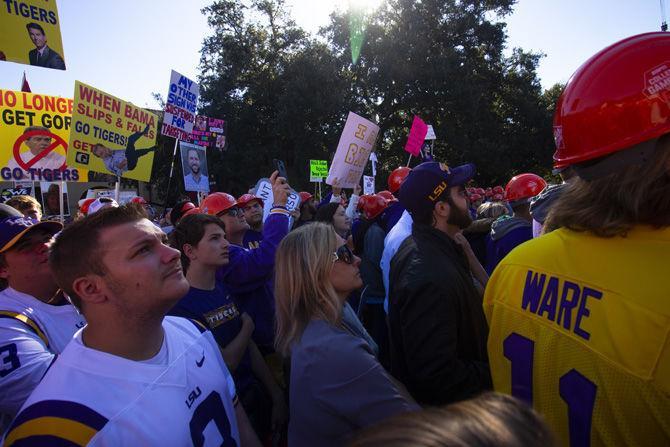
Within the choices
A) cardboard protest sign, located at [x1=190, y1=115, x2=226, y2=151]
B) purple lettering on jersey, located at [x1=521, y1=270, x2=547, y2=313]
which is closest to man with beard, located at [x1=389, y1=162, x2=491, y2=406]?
purple lettering on jersey, located at [x1=521, y1=270, x2=547, y2=313]

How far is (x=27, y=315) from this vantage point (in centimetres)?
250

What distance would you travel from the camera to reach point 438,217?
10.6 ft

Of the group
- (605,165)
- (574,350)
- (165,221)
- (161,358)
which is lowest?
(165,221)

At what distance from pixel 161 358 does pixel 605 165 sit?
1.81 meters

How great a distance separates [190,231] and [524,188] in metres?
3.93

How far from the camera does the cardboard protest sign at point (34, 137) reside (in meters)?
6.60

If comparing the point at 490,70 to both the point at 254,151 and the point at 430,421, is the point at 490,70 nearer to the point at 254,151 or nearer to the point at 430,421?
the point at 254,151

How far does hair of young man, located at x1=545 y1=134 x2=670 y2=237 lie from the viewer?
1248mm

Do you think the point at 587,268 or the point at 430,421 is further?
the point at 587,268

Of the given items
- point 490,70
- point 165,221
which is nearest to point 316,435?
point 165,221

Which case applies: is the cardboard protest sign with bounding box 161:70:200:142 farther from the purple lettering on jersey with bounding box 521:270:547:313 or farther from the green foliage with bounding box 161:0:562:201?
the green foliage with bounding box 161:0:562:201

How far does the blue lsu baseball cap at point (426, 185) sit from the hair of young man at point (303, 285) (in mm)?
912

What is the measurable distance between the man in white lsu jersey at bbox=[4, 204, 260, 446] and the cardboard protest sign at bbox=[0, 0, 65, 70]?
4676 mm

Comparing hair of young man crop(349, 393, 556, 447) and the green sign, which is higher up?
hair of young man crop(349, 393, 556, 447)
